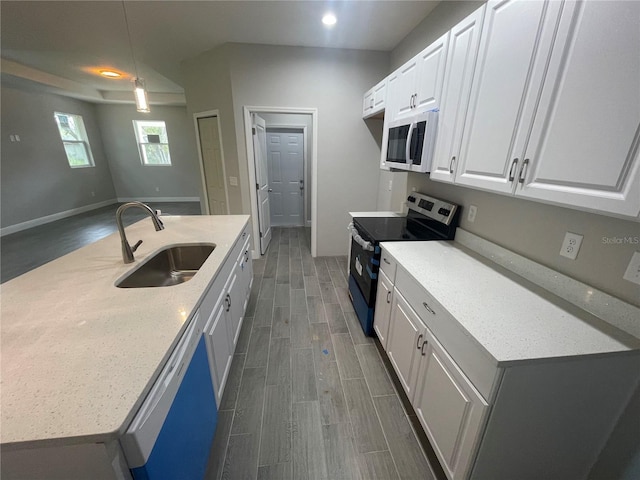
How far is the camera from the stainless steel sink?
164cm

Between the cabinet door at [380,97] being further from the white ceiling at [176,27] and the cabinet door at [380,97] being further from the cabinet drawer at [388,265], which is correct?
the cabinet drawer at [388,265]

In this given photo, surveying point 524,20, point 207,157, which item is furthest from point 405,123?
point 207,157

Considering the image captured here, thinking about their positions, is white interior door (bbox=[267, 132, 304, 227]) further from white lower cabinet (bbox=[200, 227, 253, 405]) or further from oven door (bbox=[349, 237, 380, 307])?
white lower cabinet (bbox=[200, 227, 253, 405])

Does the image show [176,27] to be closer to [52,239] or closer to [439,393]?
[439,393]

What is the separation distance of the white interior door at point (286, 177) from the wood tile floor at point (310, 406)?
301cm

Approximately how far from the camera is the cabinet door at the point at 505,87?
1.00 metres

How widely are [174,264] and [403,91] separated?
2.35 metres

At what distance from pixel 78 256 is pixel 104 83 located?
5.85m

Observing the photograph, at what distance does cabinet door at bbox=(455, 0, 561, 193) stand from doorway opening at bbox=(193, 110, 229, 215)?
10.3 ft

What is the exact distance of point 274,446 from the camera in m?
1.39

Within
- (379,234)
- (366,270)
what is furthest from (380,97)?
(366,270)

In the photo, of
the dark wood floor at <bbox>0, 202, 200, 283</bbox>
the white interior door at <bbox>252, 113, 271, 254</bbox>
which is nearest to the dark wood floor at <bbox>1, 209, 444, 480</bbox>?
the white interior door at <bbox>252, 113, 271, 254</bbox>

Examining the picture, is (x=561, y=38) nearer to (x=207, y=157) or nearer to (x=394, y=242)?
(x=394, y=242)

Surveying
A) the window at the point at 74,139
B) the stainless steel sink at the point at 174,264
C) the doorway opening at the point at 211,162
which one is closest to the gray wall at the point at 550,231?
the stainless steel sink at the point at 174,264
